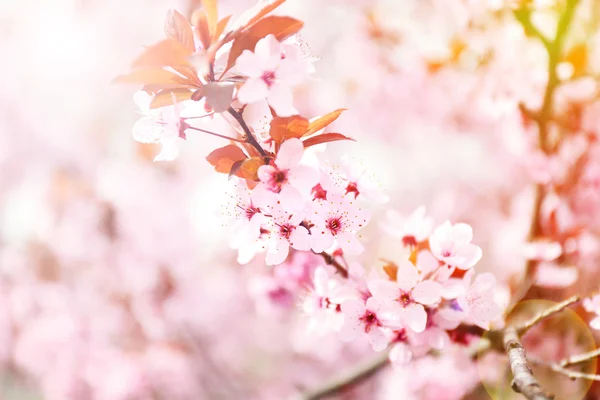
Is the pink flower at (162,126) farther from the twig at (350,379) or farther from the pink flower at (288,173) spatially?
the twig at (350,379)

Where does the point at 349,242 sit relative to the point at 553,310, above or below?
above

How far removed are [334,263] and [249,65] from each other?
0.41 metres

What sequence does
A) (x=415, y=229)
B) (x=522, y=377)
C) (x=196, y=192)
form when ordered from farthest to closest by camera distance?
1. (x=196, y=192)
2. (x=415, y=229)
3. (x=522, y=377)

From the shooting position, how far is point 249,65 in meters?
0.74

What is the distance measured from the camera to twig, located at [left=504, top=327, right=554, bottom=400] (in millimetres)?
620

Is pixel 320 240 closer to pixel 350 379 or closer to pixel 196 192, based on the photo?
pixel 350 379

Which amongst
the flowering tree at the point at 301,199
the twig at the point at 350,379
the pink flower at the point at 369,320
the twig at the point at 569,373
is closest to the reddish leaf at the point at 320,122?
the flowering tree at the point at 301,199

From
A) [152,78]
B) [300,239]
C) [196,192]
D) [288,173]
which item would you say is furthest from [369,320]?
[196,192]

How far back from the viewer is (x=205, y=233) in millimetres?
4039

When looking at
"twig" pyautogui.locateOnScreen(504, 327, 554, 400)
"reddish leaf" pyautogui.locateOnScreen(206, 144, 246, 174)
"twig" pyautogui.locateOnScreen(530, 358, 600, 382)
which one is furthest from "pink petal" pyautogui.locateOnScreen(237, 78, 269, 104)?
"twig" pyautogui.locateOnScreen(530, 358, 600, 382)

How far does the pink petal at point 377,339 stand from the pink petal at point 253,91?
0.46 meters

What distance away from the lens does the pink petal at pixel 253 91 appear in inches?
28.8

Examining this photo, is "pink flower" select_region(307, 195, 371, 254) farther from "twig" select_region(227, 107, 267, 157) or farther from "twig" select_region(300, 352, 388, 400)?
"twig" select_region(300, 352, 388, 400)

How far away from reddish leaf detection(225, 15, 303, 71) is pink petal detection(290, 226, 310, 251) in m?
0.29
